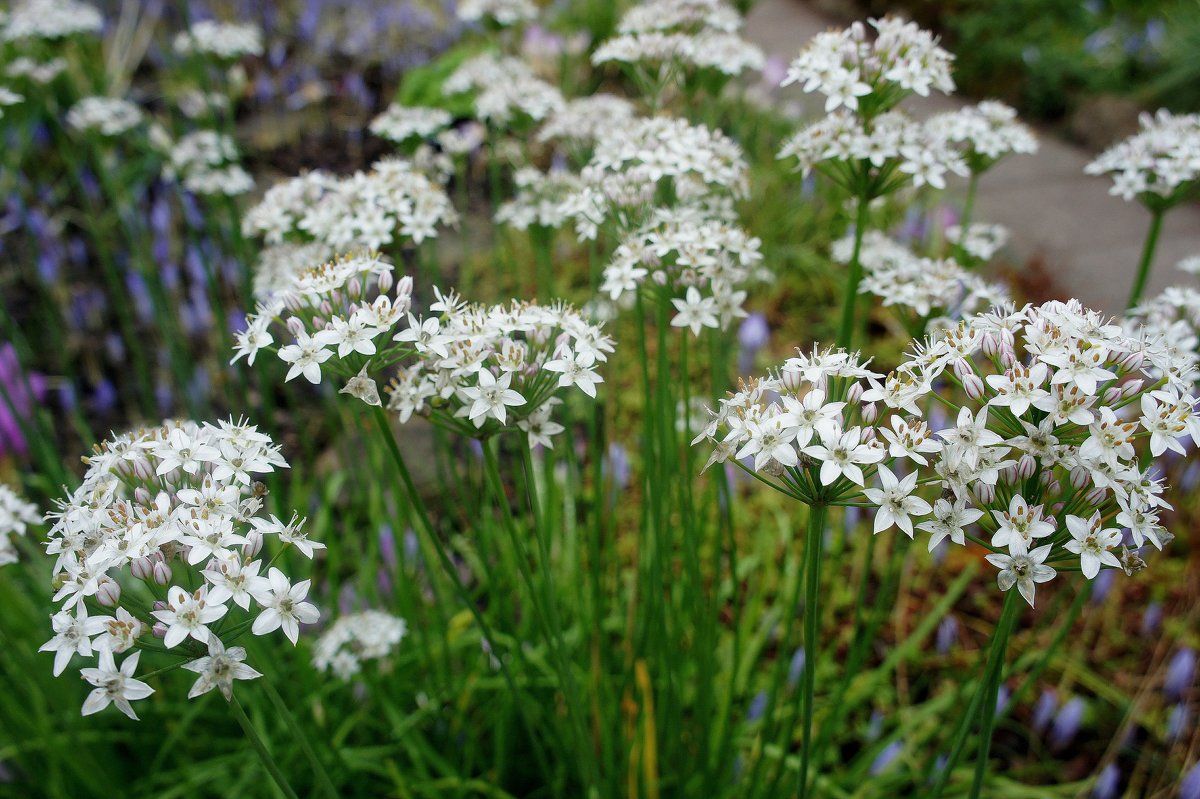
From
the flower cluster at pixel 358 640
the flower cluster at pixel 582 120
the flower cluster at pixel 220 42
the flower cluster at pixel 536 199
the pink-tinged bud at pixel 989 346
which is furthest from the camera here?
the flower cluster at pixel 220 42

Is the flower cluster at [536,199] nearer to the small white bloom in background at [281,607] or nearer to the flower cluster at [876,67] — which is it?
the flower cluster at [876,67]

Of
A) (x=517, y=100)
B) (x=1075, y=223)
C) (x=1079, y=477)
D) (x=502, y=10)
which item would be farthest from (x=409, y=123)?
(x=1075, y=223)

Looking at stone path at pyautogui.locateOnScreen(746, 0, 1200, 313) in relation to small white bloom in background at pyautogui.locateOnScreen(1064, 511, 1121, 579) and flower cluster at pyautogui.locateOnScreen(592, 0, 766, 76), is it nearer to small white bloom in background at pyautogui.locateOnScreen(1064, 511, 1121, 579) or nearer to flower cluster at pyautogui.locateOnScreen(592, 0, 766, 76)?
flower cluster at pyautogui.locateOnScreen(592, 0, 766, 76)

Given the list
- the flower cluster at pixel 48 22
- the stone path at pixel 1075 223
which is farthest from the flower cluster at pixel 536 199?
the stone path at pixel 1075 223

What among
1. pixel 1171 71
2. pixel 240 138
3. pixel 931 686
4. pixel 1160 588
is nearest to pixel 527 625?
pixel 931 686

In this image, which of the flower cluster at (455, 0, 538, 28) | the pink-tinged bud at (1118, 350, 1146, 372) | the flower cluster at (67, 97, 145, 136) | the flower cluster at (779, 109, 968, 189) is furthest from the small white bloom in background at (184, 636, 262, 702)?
the flower cluster at (67, 97, 145, 136)

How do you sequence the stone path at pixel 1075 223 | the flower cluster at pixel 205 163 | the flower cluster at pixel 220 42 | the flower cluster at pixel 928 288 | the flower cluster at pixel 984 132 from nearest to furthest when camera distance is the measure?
1. the flower cluster at pixel 928 288
2. the flower cluster at pixel 984 132
3. the flower cluster at pixel 205 163
4. the flower cluster at pixel 220 42
5. the stone path at pixel 1075 223
